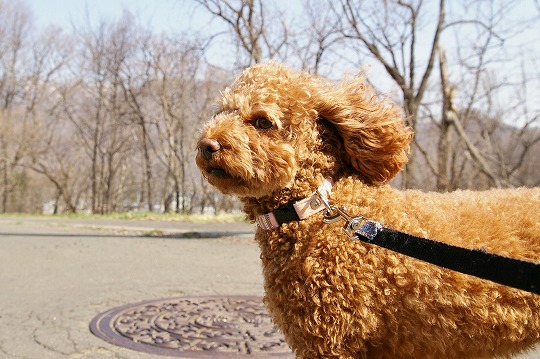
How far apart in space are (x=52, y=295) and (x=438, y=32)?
11.0 meters

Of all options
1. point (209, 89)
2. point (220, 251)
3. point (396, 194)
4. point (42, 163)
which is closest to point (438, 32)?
point (220, 251)

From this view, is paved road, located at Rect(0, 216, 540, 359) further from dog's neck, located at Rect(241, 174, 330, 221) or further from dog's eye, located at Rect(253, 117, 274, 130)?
dog's eye, located at Rect(253, 117, 274, 130)

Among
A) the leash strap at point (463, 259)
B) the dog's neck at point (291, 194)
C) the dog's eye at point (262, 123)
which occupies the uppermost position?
the dog's eye at point (262, 123)

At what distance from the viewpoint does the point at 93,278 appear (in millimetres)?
6609

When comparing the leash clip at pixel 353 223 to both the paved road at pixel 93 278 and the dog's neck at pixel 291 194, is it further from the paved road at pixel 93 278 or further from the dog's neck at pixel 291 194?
the paved road at pixel 93 278

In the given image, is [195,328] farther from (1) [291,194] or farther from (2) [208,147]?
(2) [208,147]

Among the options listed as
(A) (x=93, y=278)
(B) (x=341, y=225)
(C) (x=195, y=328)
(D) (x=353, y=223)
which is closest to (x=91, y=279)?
(A) (x=93, y=278)

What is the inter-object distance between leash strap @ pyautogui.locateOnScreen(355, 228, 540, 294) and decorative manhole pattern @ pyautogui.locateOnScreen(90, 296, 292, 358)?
2077 mm

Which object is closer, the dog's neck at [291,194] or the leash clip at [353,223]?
the leash clip at [353,223]

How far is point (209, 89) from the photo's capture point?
25812 millimetres

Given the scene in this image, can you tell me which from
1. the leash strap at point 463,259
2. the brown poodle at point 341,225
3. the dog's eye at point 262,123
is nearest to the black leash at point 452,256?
the leash strap at point 463,259

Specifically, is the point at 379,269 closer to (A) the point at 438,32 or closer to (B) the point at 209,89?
(A) the point at 438,32

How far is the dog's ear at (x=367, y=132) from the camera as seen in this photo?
2033 mm

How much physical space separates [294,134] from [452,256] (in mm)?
789
